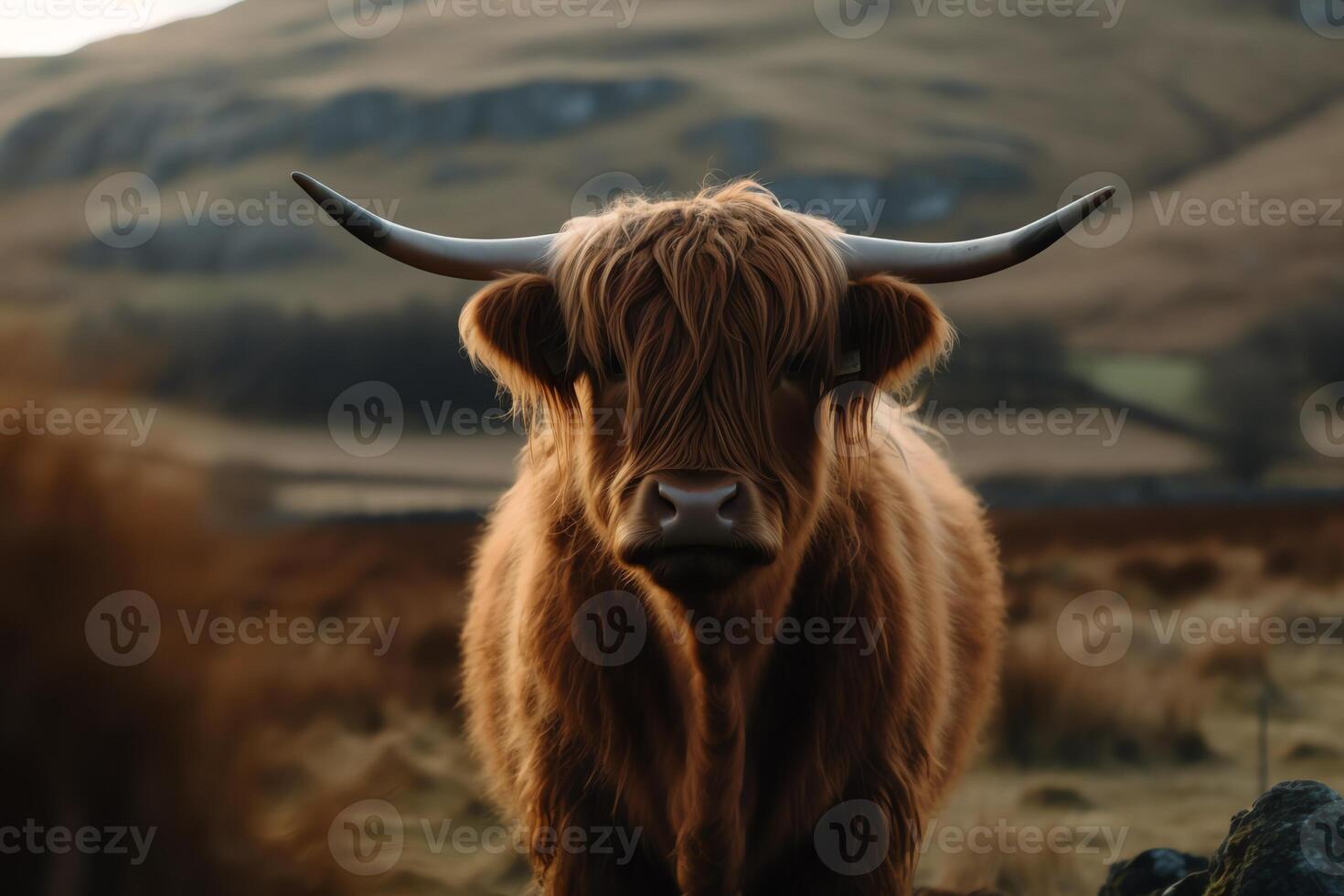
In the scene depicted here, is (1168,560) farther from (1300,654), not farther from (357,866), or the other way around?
(357,866)

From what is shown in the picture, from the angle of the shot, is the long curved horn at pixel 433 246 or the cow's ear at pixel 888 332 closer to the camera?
the long curved horn at pixel 433 246

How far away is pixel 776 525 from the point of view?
243cm

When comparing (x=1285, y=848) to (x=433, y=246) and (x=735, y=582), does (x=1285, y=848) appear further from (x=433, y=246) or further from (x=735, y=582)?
(x=433, y=246)

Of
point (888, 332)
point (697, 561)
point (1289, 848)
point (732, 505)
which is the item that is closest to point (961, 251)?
point (888, 332)

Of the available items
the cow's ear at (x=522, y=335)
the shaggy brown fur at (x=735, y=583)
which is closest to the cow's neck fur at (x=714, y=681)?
the shaggy brown fur at (x=735, y=583)

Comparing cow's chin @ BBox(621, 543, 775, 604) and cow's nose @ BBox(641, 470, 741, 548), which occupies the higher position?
cow's nose @ BBox(641, 470, 741, 548)

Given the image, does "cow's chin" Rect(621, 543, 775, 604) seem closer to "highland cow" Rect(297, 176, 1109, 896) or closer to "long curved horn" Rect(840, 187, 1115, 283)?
"highland cow" Rect(297, 176, 1109, 896)

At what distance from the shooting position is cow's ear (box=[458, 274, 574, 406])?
2.80 metres

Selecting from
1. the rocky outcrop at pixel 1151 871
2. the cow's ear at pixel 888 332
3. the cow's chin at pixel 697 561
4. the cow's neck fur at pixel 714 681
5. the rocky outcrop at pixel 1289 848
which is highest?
the cow's ear at pixel 888 332

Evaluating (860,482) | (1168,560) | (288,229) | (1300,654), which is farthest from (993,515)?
(288,229)

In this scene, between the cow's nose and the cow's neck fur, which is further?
the cow's neck fur

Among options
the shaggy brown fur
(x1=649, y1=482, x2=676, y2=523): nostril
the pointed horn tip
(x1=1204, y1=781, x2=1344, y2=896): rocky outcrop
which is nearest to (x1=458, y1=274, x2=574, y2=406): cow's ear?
the shaggy brown fur

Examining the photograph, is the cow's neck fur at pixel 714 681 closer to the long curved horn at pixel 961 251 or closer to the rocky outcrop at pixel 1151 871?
the long curved horn at pixel 961 251

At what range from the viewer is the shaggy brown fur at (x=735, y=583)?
261 centimetres
